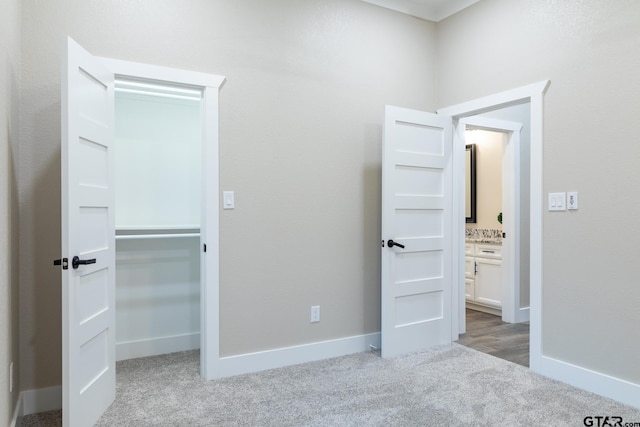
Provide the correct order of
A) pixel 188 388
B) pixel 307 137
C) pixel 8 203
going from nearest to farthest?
1. pixel 8 203
2. pixel 188 388
3. pixel 307 137

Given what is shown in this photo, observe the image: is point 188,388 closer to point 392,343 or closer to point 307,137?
point 392,343

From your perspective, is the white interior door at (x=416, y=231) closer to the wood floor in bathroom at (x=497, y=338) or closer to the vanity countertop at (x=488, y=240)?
the wood floor in bathroom at (x=497, y=338)

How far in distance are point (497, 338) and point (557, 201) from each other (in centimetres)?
158

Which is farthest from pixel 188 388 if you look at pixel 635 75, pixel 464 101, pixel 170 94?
pixel 635 75

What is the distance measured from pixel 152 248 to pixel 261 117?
1.44 meters

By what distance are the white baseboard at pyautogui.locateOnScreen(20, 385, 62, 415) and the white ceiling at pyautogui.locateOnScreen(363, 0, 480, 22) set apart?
11.6 feet

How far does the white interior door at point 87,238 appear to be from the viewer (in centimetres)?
201

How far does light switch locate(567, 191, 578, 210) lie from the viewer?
273 centimetres

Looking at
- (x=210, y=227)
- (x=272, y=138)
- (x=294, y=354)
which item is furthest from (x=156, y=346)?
(x=272, y=138)

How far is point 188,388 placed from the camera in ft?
8.89

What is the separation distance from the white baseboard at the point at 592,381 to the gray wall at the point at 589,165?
4cm

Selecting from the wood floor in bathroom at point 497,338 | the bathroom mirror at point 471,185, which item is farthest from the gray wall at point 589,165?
the bathroom mirror at point 471,185

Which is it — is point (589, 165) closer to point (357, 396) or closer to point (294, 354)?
point (357, 396)

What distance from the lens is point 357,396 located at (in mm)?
2568
